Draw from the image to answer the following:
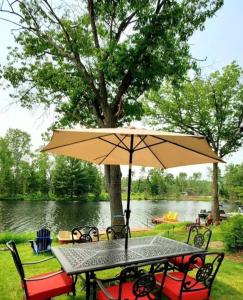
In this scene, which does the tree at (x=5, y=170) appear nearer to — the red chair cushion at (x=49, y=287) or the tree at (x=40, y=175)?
the tree at (x=40, y=175)

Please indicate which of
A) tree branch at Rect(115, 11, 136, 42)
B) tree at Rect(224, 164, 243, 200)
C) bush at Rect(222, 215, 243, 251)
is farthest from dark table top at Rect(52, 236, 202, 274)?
tree branch at Rect(115, 11, 136, 42)

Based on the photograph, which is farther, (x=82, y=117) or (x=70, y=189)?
(x=70, y=189)

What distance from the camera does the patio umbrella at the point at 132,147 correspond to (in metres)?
4.16

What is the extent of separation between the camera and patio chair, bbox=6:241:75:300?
3.67 m

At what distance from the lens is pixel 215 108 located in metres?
20.5

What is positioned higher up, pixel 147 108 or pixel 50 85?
pixel 147 108

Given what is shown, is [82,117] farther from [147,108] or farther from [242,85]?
[242,85]

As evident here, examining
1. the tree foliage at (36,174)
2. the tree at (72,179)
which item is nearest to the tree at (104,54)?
the tree foliage at (36,174)

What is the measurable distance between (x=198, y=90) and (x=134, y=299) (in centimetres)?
1907

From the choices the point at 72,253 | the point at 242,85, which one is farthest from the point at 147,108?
the point at 72,253

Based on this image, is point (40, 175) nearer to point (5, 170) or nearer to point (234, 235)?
point (5, 170)

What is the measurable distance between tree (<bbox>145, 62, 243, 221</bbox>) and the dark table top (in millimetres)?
15969

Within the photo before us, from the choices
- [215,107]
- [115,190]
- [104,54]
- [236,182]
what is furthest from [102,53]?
[236,182]

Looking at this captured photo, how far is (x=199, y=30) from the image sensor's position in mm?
8930
